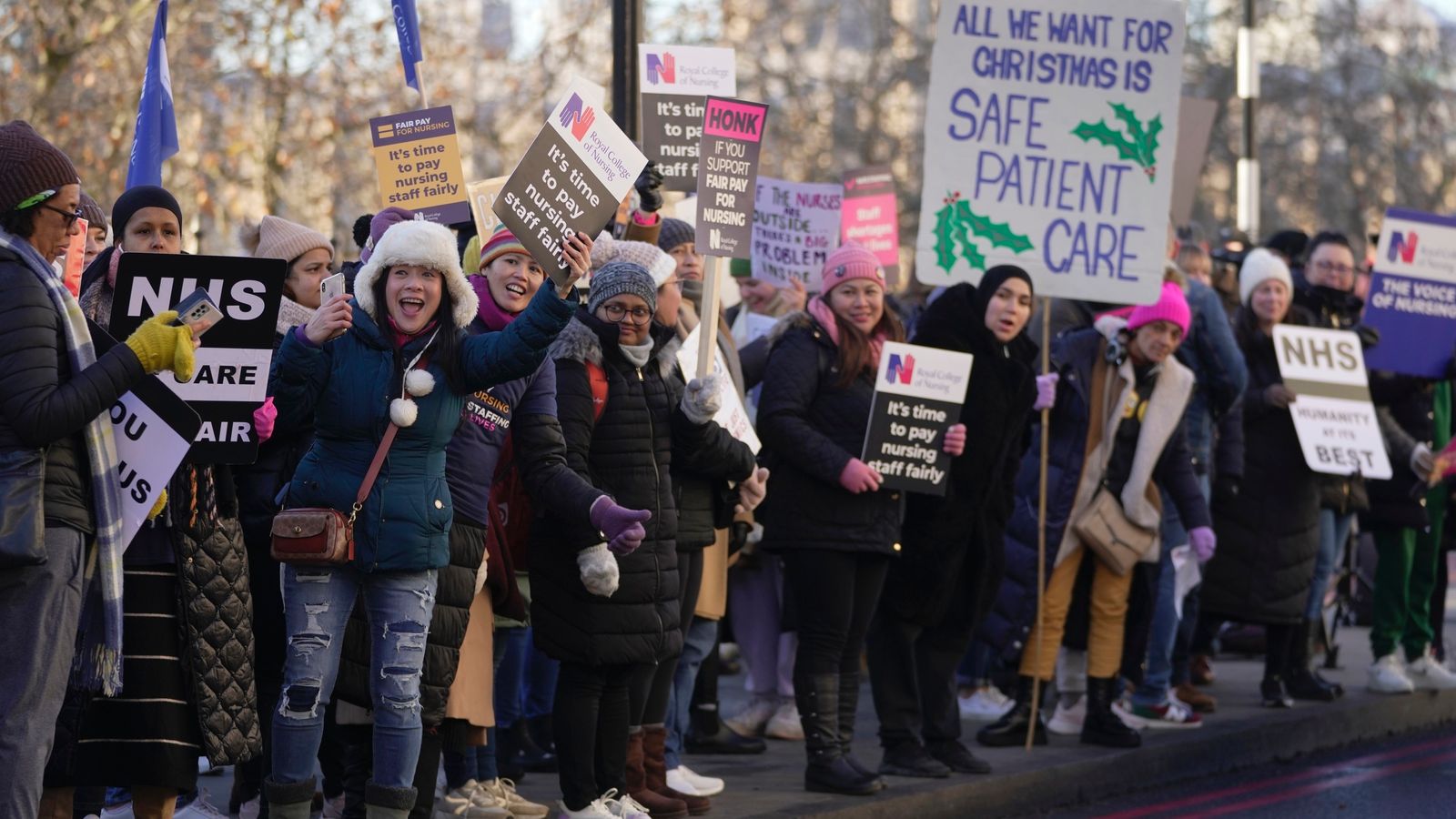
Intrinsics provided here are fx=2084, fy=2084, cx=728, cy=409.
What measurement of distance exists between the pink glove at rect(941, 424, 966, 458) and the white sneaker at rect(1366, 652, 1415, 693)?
4.10 metres

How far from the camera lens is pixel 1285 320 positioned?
10977 mm

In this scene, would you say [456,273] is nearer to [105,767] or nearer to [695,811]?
[105,767]

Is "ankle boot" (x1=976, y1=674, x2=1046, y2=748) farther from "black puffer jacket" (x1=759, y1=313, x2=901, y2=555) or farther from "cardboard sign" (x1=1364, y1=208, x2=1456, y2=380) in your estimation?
"cardboard sign" (x1=1364, y1=208, x2=1456, y2=380)

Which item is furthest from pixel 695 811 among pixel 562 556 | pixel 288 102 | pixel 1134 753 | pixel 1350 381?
pixel 288 102

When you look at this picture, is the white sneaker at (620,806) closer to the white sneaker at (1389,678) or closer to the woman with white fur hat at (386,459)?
the woman with white fur hat at (386,459)

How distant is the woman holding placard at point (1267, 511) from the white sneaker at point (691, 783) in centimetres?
361

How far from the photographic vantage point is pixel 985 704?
10617 mm

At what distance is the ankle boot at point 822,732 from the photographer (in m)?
7.86

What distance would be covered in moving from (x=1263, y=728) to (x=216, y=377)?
5864mm

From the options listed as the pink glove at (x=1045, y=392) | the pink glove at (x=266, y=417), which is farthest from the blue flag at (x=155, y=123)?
the pink glove at (x=1045, y=392)

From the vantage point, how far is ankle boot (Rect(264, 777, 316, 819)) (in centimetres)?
612

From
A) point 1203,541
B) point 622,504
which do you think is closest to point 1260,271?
point 1203,541

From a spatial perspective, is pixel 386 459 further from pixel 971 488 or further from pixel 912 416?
pixel 971 488

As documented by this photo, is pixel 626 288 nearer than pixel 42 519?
No
